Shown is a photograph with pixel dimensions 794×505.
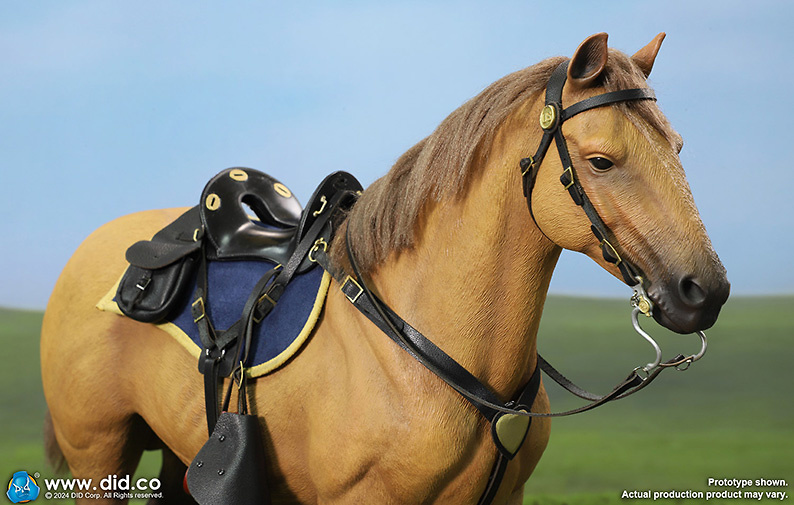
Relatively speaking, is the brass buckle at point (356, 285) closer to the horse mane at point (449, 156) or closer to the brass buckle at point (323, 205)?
the horse mane at point (449, 156)

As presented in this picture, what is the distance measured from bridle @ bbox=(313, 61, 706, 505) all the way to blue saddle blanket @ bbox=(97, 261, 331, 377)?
12cm

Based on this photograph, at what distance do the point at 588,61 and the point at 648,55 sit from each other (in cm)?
30

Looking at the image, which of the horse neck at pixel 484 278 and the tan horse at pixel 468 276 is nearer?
the tan horse at pixel 468 276

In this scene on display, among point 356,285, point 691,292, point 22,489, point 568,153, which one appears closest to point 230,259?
point 356,285

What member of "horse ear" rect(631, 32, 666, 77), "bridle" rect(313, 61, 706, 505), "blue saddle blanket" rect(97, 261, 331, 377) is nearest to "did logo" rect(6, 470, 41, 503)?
"blue saddle blanket" rect(97, 261, 331, 377)

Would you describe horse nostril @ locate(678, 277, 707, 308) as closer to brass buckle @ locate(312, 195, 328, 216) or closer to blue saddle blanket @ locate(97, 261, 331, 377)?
blue saddle blanket @ locate(97, 261, 331, 377)

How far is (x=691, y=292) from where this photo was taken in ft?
5.05

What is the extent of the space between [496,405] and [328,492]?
58 centimetres

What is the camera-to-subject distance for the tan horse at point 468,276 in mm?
1564

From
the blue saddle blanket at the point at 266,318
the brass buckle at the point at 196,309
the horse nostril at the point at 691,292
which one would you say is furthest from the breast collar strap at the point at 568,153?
the brass buckle at the point at 196,309

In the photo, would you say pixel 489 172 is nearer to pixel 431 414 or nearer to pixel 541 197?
pixel 541 197

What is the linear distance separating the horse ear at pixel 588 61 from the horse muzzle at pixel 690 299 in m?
0.51

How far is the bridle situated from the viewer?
160 centimetres

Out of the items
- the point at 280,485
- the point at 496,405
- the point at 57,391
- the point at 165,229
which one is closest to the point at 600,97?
the point at 496,405
